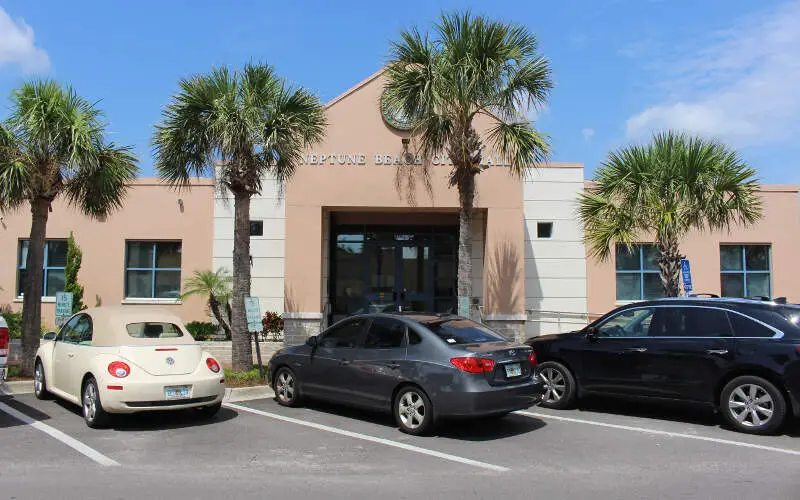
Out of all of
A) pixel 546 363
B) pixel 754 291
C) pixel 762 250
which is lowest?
pixel 546 363

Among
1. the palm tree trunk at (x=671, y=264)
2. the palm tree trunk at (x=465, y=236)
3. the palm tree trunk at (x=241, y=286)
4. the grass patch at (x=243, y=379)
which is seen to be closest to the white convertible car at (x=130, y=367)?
the grass patch at (x=243, y=379)

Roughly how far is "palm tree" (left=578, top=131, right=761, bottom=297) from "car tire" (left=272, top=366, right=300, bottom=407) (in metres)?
6.89

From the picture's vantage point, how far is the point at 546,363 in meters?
9.86

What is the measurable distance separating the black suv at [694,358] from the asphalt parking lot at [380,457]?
1.34ft

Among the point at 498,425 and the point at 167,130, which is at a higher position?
the point at 167,130

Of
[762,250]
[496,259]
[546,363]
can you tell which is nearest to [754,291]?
[762,250]

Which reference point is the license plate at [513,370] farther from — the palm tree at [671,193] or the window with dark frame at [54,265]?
the window with dark frame at [54,265]

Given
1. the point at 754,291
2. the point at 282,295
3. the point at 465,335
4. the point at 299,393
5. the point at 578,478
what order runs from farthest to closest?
the point at 754,291, the point at 282,295, the point at 299,393, the point at 465,335, the point at 578,478

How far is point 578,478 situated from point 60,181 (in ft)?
33.8

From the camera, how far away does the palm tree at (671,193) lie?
1224cm

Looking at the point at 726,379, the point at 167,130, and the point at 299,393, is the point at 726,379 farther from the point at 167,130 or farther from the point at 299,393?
the point at 167,130

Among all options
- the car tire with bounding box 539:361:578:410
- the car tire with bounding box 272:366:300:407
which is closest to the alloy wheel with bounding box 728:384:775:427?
the car tire with bounding box 539:361:578:410

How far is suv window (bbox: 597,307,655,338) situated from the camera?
9109mm

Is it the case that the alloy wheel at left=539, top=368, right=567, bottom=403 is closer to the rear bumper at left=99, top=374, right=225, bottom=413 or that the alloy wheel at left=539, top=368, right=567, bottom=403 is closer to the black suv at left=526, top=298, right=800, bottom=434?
the black suv at left=526, top=298, right=800, bottom=434
